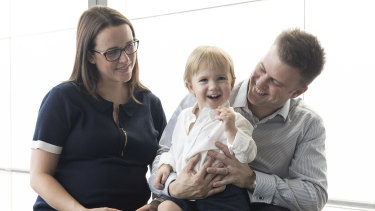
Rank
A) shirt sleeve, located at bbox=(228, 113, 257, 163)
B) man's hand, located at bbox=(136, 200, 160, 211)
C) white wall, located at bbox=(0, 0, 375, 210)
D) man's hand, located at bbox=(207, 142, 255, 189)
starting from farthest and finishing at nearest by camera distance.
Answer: white wall, located at bbox=(0, 0, 375, 210) → man's hand, located at bbox=(136, 200, 160, 211) → man's hand, located at bbox=(207, 142, 255, 189) → shirt sleeve, located at bbox=(228, 113, 257, 163)

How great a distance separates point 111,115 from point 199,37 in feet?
4.23

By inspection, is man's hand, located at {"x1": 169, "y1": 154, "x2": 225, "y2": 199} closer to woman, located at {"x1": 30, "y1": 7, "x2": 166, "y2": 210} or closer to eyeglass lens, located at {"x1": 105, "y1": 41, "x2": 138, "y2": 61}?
woman, located at {"x1": 30, "y1": 7, "x2": 166, "y2": 210}

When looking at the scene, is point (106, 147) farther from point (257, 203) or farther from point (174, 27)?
point (174, 27)

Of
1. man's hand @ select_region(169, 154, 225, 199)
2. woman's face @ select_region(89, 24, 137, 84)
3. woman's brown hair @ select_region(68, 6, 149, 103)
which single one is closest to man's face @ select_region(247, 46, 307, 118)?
man's hand @ select_region(169, 154, 225, 199)

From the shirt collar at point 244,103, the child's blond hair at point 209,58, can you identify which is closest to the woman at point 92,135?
the child's blond hair at point 209,58

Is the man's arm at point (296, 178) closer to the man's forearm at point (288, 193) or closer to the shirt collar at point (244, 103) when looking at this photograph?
the man's forearm at point (288, 193)

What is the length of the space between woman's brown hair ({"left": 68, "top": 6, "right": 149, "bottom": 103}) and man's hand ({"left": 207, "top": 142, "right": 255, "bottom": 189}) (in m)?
0.71

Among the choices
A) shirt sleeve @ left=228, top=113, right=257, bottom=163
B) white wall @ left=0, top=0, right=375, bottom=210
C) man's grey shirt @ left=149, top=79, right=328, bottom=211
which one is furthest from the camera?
white wall @ left=0, top=0, right=375, bottom=210

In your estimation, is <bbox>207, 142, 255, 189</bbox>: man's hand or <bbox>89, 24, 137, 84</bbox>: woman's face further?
<bbox>89, 24, 137, 84</bbox>: woman's face

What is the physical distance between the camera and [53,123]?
1.96m

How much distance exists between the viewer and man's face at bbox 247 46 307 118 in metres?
1.76

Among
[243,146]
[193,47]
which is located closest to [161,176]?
[243,146]

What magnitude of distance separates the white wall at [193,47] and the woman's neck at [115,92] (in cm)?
99

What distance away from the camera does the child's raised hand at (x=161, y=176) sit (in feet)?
6.20
